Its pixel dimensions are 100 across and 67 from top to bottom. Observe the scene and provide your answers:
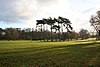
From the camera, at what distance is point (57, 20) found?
125375 millimetres

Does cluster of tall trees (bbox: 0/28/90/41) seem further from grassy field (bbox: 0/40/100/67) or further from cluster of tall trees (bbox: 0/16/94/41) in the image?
grassy field (bbox: 0/40/100/67)

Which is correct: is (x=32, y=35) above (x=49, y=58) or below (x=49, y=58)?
above

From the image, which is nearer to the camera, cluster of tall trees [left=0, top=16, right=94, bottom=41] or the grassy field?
the grassy field

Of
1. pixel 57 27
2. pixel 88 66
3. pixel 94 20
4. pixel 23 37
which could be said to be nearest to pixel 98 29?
pixel 94 20

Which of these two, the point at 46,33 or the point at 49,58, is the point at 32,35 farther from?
the point at 49,58

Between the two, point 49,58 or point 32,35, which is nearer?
point 49,58

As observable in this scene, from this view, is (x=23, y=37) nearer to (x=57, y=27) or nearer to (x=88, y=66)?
(x=57, y=27)

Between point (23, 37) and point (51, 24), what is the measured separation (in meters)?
55.6

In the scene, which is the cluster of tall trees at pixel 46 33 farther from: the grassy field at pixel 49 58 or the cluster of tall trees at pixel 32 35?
the grassy field at pixel 49 58

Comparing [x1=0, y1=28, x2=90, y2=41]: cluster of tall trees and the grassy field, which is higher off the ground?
→ [x1=0, y1=28, x2=90, y2=41]: cluster of tall trees

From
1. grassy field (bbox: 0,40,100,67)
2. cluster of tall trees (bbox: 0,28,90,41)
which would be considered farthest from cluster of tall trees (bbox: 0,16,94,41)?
grassy field (bbox: 0,40,100,67)

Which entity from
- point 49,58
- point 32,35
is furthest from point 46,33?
point 49,58

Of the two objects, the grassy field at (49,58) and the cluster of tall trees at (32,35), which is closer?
the grassy field at (49,58)

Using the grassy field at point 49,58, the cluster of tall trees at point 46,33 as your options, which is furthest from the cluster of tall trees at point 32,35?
the grassy field at point 49,58
